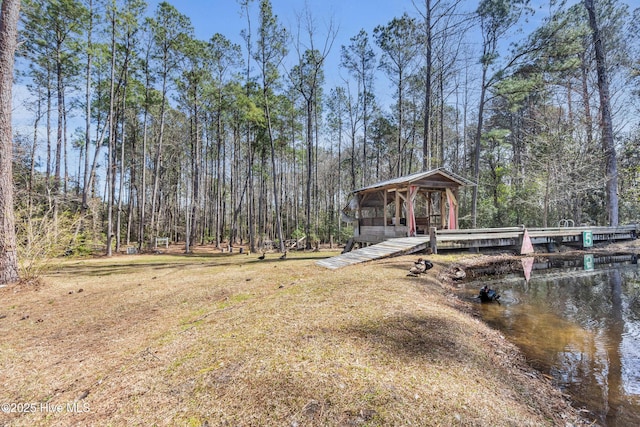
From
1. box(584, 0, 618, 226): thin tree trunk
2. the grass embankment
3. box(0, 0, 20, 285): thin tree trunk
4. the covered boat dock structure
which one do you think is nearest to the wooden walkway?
the covered boat dock structure

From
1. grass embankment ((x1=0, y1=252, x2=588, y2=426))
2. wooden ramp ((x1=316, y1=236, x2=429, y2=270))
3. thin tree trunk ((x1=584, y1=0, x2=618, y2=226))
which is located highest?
thin tree trunk ((x1=584, y1=0, x2=618, y2=226))

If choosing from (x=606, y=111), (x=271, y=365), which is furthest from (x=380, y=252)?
(x=606, y=111)

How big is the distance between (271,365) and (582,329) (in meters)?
5.39

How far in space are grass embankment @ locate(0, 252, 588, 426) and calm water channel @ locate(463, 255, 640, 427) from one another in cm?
42

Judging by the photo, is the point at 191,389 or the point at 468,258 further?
the point at 468,258

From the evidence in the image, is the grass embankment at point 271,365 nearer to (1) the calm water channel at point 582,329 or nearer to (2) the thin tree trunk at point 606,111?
(1) the calm water channel at point 582,329

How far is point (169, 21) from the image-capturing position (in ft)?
57.6

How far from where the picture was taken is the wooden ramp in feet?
31.2

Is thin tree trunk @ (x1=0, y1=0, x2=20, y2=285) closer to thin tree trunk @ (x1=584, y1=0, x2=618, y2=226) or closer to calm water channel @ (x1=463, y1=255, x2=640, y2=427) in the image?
calm water channel @ (x1=463, y1=255, x2=640, y2=427)

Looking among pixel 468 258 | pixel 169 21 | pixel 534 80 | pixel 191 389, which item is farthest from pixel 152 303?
pixel 534 80

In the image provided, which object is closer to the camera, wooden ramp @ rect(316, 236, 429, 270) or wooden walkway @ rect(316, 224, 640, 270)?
wooden ramp @ rect(316, 236, 429, 270)

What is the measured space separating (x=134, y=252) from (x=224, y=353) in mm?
19419

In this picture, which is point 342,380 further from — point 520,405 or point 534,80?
point 534,80

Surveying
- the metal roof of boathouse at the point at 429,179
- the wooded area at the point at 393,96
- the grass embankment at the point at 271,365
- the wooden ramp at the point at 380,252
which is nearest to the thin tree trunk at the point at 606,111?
the wooded area at the point at 393,96
